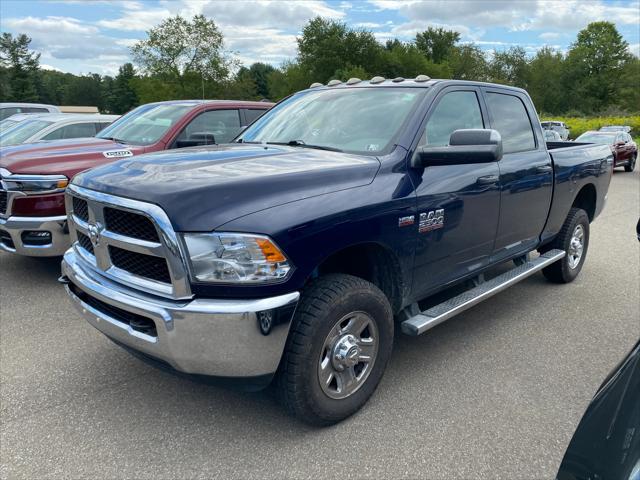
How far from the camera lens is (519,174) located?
A: 4.12m

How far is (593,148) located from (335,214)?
4.13m

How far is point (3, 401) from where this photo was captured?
10.3ft

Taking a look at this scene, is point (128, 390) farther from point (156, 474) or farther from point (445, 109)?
point (445, 109)

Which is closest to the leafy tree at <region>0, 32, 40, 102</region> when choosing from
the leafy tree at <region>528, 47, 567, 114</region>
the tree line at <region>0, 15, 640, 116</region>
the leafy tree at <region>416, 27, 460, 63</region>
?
the tree line at <region>0, 15, 640, 116</region>

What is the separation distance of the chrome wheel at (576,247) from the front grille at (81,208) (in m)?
4.61

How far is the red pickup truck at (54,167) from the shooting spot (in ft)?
16.4

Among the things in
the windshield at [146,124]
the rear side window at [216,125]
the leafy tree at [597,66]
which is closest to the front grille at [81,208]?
the windshield at [146,124]

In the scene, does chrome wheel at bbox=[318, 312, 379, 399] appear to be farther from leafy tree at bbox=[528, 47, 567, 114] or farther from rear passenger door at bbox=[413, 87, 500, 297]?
leafy tree at bbox=[528, 47, 567, 114]

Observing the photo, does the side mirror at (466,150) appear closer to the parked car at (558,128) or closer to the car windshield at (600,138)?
the car windshield at (600,138)

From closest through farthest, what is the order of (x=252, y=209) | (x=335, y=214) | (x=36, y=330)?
(x=252, y=209) → (x=335, y=214) → (x=36, y=330)

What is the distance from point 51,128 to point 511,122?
6.79 m

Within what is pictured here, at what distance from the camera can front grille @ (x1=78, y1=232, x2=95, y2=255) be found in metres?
3.00

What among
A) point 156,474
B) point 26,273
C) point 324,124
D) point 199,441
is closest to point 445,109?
point 324,124

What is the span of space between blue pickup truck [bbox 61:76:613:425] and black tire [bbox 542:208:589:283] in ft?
4.26
